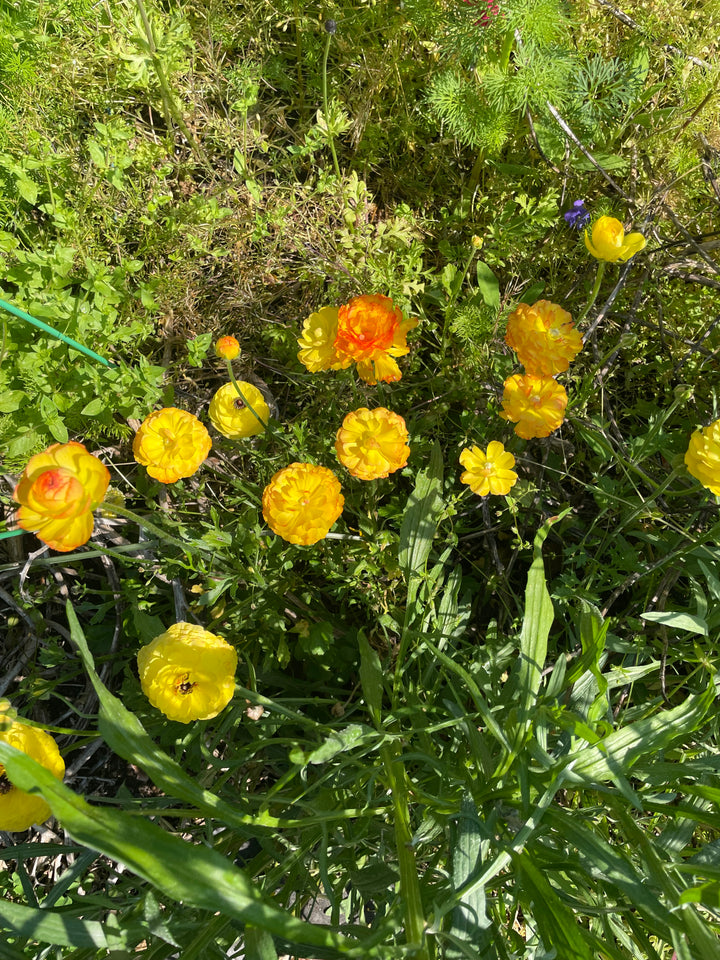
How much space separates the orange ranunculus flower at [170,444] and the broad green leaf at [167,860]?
54 cm

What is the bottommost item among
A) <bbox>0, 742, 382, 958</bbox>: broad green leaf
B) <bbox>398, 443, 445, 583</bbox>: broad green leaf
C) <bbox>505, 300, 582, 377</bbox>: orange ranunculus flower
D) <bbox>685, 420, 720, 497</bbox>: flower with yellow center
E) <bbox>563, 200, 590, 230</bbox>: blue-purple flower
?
<bbox>398, 443, 445, 583</bbox>: broad green leaf

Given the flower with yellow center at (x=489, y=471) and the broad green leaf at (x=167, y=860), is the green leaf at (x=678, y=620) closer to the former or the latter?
the flower with yellow center at (x=489, y=471)

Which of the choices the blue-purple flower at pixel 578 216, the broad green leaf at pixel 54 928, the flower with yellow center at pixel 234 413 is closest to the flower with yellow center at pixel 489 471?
the flower with yellow center at pixel 234 413

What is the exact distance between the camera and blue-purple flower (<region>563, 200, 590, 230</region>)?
173cm

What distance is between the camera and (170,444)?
1.20 m

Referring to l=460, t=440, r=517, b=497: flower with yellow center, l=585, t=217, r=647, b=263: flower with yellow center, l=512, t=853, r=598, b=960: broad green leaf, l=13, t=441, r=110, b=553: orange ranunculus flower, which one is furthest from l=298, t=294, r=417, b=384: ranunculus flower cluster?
l=512, t=853, r=598, b=960: broad green leaf

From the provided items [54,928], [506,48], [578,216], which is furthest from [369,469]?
[506,48]

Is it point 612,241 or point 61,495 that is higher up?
point 612,241

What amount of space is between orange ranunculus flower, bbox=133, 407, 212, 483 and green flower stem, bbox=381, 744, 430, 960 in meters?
0.61

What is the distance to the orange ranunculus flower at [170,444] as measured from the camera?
1182mm

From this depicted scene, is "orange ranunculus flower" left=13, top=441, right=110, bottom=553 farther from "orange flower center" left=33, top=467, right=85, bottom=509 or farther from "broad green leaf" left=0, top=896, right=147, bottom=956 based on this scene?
"broad green leaf" left=0, top=896, right=147, bottom=956

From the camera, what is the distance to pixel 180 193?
194cm

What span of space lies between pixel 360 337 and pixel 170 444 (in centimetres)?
40

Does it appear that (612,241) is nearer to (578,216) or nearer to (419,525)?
(578,216)
